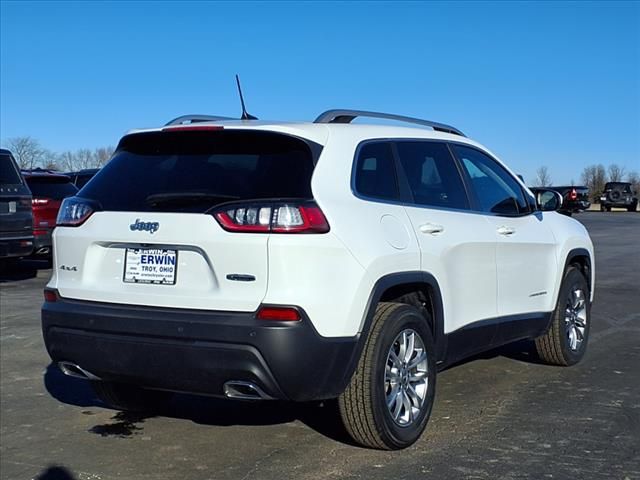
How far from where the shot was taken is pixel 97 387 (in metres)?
5.42

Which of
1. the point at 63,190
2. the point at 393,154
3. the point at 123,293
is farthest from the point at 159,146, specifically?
the point at 63,190

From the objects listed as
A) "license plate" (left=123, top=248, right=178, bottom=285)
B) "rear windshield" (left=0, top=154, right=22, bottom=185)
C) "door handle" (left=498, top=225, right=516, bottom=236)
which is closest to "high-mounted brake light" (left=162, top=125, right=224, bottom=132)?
"license plate" (left=123, top=248, right=178, bottom=285)

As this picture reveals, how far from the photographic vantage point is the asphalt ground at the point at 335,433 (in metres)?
4.45

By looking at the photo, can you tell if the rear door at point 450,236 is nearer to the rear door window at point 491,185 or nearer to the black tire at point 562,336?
the rear door window at point 491,185

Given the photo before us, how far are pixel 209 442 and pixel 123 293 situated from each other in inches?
47.5

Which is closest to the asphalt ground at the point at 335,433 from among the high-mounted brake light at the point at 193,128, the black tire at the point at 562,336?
the black tire at the point at 562,336

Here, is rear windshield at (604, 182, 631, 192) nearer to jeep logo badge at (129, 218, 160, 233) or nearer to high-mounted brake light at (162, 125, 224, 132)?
high-mounted brake light at (162, 125, 224, 132)

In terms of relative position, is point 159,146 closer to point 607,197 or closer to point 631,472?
point 631,472

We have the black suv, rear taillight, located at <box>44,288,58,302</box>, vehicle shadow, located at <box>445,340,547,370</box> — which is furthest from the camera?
the black suv

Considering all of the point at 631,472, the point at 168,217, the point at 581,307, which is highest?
the point at 168,217

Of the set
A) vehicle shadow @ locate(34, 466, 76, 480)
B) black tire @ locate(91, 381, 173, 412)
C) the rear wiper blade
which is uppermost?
the rear wiper blade

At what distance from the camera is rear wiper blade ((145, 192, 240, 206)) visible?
4227mm

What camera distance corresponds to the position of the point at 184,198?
4.32 meters

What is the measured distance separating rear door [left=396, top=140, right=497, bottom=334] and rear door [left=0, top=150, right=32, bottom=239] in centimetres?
855
